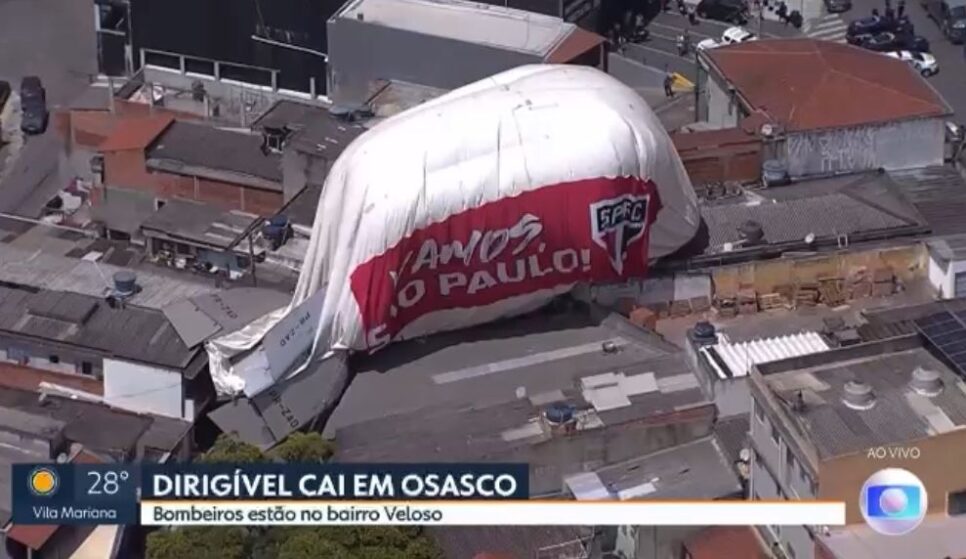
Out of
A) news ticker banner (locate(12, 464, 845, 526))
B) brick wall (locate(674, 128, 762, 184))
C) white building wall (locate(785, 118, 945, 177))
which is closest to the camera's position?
news ticker banner (locate(12, 464, 845, 526))

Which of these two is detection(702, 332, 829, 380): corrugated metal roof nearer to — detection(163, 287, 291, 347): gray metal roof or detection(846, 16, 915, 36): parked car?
detection(163, 287, 291, 347): gray metal roof

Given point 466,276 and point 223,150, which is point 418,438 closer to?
point 466,276

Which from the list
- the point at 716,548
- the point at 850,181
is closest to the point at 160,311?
the point at 716,548

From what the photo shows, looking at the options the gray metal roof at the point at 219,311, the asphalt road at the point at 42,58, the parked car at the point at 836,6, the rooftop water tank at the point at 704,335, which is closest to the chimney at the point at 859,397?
the rooftop water tank at the point at 704,335

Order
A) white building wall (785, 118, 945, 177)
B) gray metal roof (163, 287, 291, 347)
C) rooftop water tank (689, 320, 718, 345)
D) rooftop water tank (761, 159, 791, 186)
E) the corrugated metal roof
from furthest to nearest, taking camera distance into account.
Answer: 1. white building wall (785, 118, 945, 177)
2. rooftop water tank (761, 159, 791, 186)
3. gray metal roof (163, 287, 291, 347)
4. rooftop water tank (689, 320, 718, 345)
5. the corrugated metal roof

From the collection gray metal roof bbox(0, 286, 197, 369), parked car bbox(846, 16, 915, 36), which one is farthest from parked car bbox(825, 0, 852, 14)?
gray metal roof bbox(0, 286, 197, 369)

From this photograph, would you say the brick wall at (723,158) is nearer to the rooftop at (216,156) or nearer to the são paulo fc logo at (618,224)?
the são paulo fc logo at (618,224)

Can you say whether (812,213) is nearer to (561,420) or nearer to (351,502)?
(561,420)
